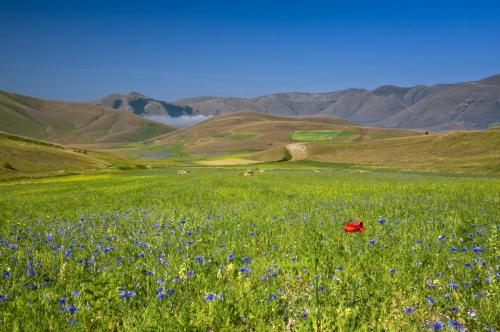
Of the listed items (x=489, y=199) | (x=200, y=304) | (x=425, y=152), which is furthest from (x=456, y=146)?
(x=200, y=304)

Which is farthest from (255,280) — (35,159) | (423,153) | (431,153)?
(423,153)

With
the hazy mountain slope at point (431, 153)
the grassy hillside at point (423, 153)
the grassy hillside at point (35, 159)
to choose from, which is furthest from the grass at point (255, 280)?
the grassy hillside at point (35, 159)

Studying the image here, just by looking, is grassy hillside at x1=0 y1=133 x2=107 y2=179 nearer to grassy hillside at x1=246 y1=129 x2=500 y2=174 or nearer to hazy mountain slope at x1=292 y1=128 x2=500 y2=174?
grassy hillside at x1=246 y1=129 x2=500 y2=174

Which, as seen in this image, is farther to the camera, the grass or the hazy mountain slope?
the hazy mountain slope

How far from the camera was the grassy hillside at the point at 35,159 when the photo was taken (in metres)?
76.3

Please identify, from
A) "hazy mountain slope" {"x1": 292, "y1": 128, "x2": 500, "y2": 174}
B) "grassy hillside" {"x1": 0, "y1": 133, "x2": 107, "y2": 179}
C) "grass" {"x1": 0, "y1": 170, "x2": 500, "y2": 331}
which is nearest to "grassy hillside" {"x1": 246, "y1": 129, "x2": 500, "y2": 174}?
"hazy mountain slope" {"x1": 292, "y1": 128, "x2": 500, "y2": 174}

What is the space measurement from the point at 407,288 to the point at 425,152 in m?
98.0

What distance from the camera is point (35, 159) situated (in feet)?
280

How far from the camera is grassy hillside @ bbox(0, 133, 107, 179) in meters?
76.3

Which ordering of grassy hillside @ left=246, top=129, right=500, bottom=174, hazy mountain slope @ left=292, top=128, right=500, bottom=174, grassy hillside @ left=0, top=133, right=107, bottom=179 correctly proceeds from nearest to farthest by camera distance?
hazy mountain slope @ left=292, top=128, right=500, bottom=174, grassy hillside @ left=246, top=129, right=500, bottom=174, grassy hillside @ left=0, top=133, right=107, bottom=179

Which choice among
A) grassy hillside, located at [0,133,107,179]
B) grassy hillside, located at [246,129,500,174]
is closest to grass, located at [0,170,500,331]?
grassy hillside, located at [246,129,500,174]

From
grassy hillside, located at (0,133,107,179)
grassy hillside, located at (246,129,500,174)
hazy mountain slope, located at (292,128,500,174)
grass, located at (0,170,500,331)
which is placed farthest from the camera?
grassy hillside, located at (0,133,107,179)

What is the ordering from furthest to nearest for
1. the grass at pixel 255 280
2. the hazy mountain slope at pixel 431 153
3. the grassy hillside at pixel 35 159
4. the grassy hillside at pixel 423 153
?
the grassy hillside at pixel 35 159
the grassy hillside at pixel 423 153
the hazy mountain slope at pixel 431 153
the grass at pixel 255 280

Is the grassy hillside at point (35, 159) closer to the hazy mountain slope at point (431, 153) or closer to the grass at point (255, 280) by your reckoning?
the hazy mountain slope at point (431, 153)
